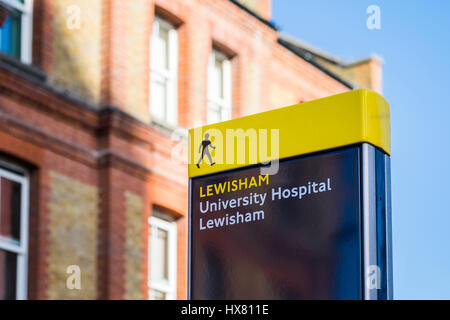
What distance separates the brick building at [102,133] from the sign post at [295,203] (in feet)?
27.4

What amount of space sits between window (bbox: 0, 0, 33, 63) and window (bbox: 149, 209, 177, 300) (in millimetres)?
3560

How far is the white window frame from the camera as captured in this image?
1641 centimetres

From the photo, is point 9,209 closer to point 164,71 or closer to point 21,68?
point 21,68

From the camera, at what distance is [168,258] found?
661 inches

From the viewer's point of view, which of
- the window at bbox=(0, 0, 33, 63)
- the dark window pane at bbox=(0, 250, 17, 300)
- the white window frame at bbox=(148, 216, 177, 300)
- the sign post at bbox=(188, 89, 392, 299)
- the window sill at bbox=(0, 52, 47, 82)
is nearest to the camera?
the sign post at bbox=(188, 89, 392, 299)

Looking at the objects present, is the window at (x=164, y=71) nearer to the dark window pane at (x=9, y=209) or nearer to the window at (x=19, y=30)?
the window at (x=19, y=30)

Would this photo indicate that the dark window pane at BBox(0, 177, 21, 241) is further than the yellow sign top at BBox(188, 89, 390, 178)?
Yes

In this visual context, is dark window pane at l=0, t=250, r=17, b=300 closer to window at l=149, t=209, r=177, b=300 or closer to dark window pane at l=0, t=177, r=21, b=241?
dark window pane at l=0, t=177, r=21, b=241

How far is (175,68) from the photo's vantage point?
17891 mm

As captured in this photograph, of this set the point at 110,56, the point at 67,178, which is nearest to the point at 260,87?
the point at 110,56

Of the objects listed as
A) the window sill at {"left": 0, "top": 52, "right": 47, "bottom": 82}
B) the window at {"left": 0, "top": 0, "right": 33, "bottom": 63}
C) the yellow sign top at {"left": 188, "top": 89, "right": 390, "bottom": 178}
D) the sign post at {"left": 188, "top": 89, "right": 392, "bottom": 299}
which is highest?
the window at {"left": 0, "top": 0, "right": 33, "bottom": 63}

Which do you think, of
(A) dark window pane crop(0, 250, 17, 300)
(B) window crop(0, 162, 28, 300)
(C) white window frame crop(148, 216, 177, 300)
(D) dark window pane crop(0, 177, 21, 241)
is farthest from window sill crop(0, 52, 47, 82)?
(C) white window frame crop(148, 216, 177, 300)

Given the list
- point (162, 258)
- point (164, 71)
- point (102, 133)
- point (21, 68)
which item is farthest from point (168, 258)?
point (21, 68)
